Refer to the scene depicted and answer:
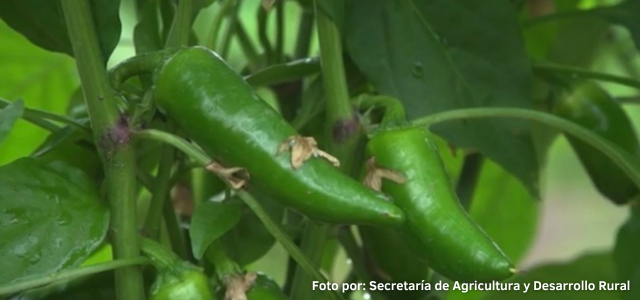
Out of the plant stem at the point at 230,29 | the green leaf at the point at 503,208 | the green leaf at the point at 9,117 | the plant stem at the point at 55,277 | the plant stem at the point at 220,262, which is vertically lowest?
the green leaf at the point at 503,208

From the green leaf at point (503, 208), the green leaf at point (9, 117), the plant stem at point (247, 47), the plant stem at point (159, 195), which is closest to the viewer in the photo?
the green leaf at point (9, 117)

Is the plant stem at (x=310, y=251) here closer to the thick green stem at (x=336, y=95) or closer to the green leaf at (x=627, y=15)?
the thick green stem at (x=336, y=95)

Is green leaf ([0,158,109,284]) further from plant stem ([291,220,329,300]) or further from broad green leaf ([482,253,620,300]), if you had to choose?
broad green leaf ([482,253,620,300])

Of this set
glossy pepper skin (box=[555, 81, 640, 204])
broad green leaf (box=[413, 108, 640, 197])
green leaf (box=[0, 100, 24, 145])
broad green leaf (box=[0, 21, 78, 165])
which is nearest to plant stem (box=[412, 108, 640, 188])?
broad green leaf (box=[413, 108, 640, 197])

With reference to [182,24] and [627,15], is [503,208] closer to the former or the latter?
[627,15]

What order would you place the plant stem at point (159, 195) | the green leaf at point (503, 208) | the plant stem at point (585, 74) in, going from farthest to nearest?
1. the green leaf at point (503, 208)
2. the plant stem at point (585, 74)
3. the plant stem at point (159, 195)

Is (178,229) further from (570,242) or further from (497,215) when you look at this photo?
(570,242)

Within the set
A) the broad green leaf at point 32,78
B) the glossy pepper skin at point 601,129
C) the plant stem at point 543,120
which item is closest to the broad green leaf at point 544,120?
the plant stem at point 543,120

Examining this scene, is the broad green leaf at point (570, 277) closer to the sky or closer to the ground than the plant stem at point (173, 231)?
closer to the ground
